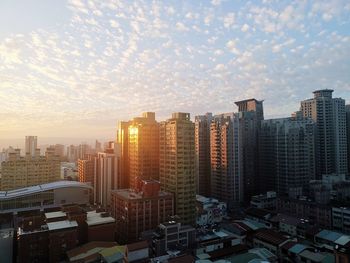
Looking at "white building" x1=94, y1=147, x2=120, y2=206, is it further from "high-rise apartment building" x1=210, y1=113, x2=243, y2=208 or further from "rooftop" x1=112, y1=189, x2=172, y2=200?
"high-rise apartment building" x1=210, y1=113, x2=243, y2=208

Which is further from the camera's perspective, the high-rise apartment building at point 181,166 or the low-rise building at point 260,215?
the low-rise building at point 260,215

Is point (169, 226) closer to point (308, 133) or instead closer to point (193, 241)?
point (193, 241)

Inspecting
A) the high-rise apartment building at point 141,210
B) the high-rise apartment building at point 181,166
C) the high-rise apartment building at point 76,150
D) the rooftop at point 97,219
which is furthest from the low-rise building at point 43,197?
the high-rise apartment building at point 76,150

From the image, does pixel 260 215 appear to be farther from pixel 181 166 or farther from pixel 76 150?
pixel 76 150

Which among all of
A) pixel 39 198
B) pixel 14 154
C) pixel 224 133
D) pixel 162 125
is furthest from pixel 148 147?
pixel 14 154

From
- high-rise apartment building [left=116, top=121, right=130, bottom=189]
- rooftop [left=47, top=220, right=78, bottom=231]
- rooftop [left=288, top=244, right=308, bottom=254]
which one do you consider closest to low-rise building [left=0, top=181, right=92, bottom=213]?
high-rise apartment building [left=116, top=121, right=130, bottom=189]

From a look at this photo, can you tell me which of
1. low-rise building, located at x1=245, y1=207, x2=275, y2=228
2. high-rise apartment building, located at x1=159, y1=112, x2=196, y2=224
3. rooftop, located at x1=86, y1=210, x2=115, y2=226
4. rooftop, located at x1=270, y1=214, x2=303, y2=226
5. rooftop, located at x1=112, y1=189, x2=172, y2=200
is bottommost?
low-rise building, located at x1=245, y1=207, x2=275, y2=228

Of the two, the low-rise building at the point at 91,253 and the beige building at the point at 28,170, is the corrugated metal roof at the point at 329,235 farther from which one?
the beige building at the point at 28,170
